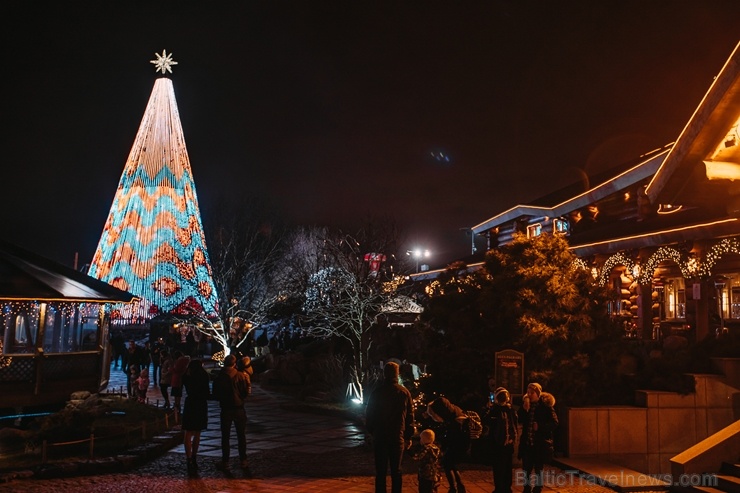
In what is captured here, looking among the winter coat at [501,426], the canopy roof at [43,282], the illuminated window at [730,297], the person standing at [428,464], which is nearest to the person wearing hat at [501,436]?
the winter coat at [501,426]

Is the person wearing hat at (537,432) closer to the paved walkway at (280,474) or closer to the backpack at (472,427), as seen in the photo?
the paved walkway at (280,474)

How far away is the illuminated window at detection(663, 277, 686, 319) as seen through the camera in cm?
2123

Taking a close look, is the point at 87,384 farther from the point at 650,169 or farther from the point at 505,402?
the point at 650,169

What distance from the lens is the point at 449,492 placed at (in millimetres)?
8664

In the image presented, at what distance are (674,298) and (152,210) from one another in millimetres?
28129

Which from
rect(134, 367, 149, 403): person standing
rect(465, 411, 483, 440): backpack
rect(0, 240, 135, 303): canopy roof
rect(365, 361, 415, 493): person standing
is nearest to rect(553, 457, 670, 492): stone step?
rect(465, 411, 483, 440): backpack

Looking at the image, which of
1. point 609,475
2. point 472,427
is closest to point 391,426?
point 472,427

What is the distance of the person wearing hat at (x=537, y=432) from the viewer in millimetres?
8961

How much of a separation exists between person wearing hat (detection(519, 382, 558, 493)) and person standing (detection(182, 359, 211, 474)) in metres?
5.01

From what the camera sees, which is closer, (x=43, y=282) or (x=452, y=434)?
(x=452, y=434)

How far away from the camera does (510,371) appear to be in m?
11.4

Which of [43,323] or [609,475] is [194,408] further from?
[43,323]

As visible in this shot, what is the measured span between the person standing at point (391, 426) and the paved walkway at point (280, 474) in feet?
4.52

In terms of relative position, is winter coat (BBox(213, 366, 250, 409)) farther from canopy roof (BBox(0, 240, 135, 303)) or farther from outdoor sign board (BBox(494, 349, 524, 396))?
canopy roof (BBox(0, 240, 135, 303))
